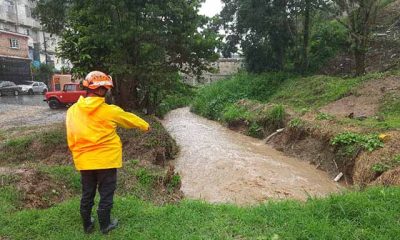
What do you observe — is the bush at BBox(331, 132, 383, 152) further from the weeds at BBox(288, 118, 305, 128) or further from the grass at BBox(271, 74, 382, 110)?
the grass at BBox(271, 74, 382, 110)

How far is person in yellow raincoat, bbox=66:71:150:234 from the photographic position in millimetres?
4633

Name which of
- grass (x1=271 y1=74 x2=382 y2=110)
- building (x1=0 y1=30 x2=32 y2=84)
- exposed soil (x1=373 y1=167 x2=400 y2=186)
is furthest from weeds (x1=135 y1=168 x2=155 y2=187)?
building (x1=0 y1=30 x2=32 y2=84)

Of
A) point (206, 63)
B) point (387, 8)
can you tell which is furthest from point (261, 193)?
point (387, 8)

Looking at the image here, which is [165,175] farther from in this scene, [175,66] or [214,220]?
[175,66]

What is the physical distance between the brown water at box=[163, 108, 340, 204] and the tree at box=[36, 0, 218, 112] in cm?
253

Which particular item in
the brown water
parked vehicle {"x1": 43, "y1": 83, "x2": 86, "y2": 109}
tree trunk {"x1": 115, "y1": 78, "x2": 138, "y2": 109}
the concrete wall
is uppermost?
the concrete wall

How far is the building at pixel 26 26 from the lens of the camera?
48156 mm

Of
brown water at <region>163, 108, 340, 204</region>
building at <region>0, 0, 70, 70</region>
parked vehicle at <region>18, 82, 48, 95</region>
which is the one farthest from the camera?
building at <region>0, 0, 70, 70</region>

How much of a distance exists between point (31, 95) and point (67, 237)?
35.1 metres

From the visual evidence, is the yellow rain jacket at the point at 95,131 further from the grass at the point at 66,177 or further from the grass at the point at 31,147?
the grass at the point at 31,147

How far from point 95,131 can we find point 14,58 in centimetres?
4111

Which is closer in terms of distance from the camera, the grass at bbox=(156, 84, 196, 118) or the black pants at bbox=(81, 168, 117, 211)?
the black pants at bbox=(81, 168, 117, 211)

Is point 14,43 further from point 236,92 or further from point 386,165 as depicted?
point 386,165

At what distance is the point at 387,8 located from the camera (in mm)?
25406
